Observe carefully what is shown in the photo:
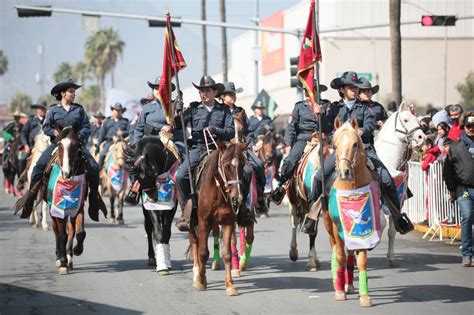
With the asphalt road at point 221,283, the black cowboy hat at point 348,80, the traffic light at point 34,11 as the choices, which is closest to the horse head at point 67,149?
the asphalt road at point 221,283

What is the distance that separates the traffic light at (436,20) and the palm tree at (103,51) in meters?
115

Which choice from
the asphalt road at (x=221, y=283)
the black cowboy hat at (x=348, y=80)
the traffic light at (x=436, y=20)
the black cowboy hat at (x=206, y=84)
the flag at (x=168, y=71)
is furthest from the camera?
the traffic light at (x=436, y=20)

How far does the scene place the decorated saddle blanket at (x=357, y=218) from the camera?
39.3 feet

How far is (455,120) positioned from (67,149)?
27.5ft

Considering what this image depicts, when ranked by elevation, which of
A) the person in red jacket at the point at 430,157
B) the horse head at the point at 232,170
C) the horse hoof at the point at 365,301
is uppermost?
the horse head at the point at 232,170

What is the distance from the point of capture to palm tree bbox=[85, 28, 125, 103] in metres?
147

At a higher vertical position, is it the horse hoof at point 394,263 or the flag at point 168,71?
the flag at point 168,71

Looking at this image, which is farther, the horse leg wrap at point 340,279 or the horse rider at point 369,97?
the horse rider at point 369,97

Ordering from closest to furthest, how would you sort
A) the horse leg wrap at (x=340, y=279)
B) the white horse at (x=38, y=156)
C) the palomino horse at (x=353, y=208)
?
the palomino horse at (x=353, y=208) → the horse leg wrap at (x=340, y=279) → the white horse at (x=38, y=156)

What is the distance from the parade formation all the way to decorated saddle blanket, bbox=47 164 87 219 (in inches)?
0.6

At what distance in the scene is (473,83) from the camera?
75062 mm

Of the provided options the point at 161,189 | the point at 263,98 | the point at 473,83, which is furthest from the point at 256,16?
the point at 161,189

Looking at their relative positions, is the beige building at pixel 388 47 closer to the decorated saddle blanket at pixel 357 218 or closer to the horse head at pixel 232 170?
the horse head at pixel 232 170

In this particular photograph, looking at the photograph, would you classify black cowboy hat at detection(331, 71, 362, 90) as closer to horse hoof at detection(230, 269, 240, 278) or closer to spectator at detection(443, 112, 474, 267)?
spectator at detection(443, 112, 474, 267)
